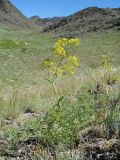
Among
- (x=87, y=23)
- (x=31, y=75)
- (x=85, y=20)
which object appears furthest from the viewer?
(x=85, y=20)

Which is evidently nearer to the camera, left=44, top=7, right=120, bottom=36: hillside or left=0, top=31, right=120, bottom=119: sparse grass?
left=0, top=31, right=120, bottom=119: sparse grass

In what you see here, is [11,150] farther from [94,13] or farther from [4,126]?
[94,13]

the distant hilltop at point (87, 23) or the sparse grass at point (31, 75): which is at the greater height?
the distant hilltop at point (87, 23)

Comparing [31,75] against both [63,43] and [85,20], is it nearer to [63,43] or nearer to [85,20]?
[63,43]

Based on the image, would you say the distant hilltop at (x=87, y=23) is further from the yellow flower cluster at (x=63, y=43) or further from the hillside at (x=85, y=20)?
the yellow flower cluster at (x=63, y=43)

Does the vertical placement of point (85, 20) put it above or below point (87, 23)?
above

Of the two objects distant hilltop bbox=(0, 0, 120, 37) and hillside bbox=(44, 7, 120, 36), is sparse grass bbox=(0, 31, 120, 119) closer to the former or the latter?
distant hilltop bbox=(0, 0, 120, 37)

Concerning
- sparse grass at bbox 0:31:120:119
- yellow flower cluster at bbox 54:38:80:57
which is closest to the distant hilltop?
sparse grass at bbox 0:31:120:119

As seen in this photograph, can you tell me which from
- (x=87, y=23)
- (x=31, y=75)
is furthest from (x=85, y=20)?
(x=31, y=75)

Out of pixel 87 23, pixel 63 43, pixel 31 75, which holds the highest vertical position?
pixel 87 23

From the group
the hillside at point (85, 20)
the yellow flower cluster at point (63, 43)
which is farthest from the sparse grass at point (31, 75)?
the hillside at point (85, 20)

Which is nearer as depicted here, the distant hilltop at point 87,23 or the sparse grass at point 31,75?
the sparse grass at point 31,75

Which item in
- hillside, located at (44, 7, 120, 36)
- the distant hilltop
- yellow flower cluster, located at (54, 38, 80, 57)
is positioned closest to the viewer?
yellow flower cluster, located at (54, 38, 80, 57)

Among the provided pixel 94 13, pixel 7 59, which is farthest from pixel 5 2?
pixel 7 59
